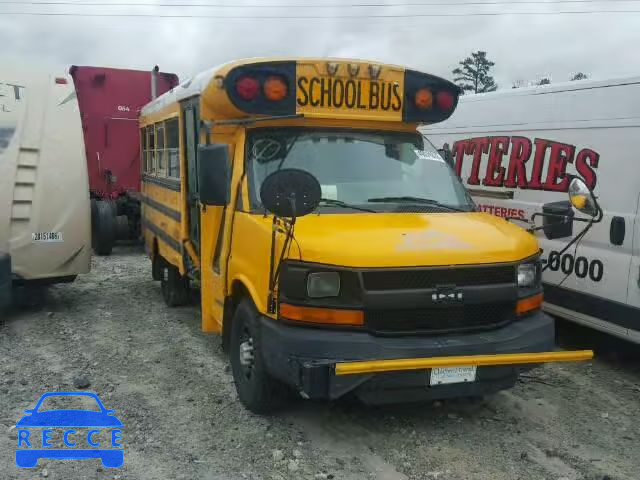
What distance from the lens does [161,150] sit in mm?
7488

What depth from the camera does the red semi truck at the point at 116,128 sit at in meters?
12.0

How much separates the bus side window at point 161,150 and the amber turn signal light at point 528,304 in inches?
176

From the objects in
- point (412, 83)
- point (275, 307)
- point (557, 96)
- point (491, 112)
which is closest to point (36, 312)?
point (275, 307)

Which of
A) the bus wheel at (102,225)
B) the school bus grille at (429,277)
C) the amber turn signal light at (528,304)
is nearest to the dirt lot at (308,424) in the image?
the amber turn signal light at (528,304)

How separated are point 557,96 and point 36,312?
6200 millimetres

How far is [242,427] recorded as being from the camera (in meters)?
4.40

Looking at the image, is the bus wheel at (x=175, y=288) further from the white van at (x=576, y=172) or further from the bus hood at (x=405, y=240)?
the bus hood at (x=405, y=240)

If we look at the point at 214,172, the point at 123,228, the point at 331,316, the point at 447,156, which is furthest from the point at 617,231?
the point at 123,228

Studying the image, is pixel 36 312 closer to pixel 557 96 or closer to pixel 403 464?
Answer: pixel 403 464

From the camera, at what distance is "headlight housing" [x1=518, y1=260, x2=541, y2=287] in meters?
4.22

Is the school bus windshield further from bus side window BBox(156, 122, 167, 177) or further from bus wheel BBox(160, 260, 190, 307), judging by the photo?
bus wheel BBox(160, 260, 190, 307)

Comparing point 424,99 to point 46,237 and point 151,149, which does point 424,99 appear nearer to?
point 151,149

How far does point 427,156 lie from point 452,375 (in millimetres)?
1971

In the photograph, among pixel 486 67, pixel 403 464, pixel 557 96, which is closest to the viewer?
pixel 403 464
